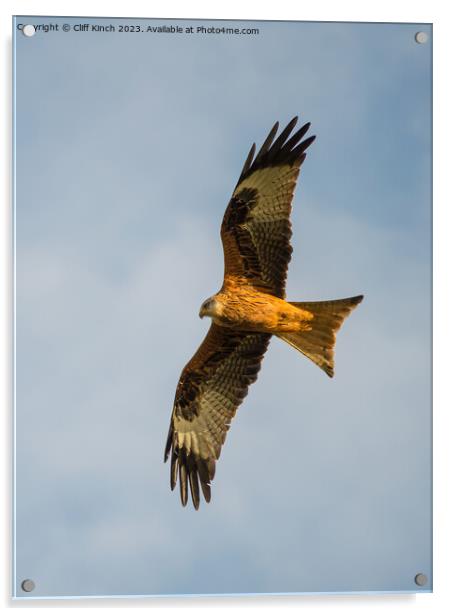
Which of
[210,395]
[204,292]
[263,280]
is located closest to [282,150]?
[263,280]

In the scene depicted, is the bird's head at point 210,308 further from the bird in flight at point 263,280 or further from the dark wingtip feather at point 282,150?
the dark wingtip feather at point 282,150

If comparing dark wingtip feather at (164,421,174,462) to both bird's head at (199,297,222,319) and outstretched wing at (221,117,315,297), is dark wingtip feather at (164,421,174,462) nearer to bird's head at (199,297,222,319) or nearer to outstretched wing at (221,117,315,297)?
bird's head at (199,297,222,319)

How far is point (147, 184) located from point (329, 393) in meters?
1.16

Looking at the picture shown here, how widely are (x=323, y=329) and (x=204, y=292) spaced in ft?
1.75

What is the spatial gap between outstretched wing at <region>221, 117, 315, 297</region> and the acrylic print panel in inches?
1.2

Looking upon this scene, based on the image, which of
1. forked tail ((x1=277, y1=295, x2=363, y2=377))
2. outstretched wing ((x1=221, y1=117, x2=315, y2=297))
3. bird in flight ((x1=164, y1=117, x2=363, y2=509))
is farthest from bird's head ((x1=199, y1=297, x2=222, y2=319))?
forked tail ((x1=277, y1=295, x2=363, y2=377))

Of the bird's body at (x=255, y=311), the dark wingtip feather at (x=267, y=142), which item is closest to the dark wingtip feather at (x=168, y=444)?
the bird's body at (x=255, y=311)

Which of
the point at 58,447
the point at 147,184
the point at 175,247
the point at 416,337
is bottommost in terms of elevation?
the point at 58,447

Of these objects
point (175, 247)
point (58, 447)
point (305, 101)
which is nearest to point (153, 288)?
point (175, 247)

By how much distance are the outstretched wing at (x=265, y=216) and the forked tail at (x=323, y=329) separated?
0.57 ft

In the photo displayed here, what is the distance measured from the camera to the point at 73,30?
12.6 ft

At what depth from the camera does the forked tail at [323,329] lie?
390 centimetres

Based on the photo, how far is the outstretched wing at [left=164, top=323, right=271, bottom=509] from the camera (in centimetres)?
409

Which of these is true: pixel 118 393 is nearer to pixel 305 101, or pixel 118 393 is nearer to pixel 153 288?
pixel 153 288
